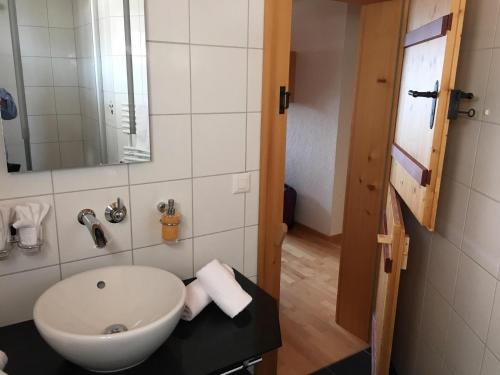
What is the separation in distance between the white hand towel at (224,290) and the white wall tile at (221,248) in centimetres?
27

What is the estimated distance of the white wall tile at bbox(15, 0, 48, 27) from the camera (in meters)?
1.10

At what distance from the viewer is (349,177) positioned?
91.9 inches

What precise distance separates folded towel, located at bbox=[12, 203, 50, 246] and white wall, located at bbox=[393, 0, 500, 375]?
1.37 meters

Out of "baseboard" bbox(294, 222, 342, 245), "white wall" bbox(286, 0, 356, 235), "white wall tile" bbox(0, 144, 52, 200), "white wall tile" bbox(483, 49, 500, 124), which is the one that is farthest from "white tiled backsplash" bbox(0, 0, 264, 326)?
"baseboard" bbox(294, 222, 342, 245)

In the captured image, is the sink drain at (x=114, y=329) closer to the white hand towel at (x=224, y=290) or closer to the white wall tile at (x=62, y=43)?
the white hand towel at (x=224, y=290)

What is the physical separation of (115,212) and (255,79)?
0.69 meters

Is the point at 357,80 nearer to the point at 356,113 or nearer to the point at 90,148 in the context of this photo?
the point at 356,113

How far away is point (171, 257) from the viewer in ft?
4.90

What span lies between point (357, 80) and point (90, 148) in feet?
4.89

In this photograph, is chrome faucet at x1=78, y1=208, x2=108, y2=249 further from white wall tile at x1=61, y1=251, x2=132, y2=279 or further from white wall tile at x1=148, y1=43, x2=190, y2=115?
white wall tile at x1=148, y1=43, x2=190, y2=115

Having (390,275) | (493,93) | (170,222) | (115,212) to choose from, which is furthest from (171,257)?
(493,93)

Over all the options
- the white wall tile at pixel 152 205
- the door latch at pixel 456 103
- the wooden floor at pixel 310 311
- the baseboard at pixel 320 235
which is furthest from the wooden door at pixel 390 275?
the baseboard at pixel 320 235

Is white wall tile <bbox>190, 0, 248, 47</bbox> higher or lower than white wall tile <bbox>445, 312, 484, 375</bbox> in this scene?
higher

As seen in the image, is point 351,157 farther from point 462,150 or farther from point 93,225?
point 93,225
